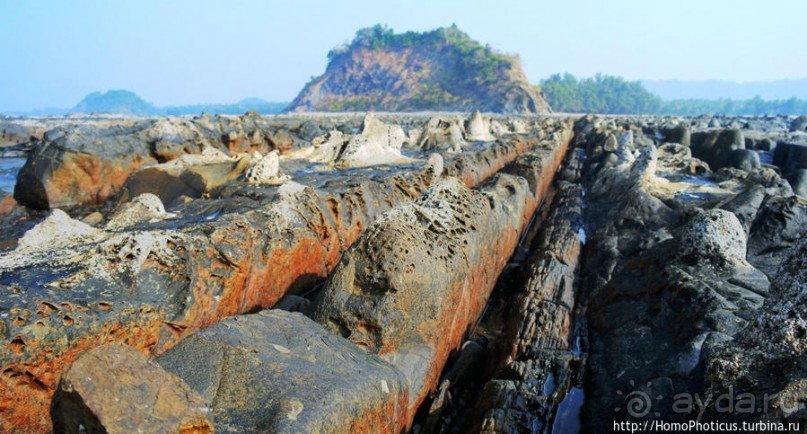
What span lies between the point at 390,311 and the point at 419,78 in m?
99.0

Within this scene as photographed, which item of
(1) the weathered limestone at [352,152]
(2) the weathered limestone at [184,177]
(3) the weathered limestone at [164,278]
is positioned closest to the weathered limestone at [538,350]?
(3) the weathered limestone at [164,278]

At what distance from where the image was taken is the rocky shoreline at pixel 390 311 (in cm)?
289

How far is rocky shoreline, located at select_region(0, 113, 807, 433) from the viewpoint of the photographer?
289 centimetres

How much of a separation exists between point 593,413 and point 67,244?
510cm

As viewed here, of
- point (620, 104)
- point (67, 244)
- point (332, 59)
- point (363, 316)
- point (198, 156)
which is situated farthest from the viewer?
point (332, 59)

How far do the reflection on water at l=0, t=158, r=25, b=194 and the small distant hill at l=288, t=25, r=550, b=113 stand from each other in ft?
201

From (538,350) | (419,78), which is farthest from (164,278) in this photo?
(419,78)

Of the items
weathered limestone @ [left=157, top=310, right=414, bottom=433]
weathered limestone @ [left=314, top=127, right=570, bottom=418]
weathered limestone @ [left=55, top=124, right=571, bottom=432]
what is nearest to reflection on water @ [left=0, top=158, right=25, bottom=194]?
weathered limestone @ [left=314, top=127, right=570, bottom=418]

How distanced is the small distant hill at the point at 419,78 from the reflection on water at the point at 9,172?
6131 centimetres

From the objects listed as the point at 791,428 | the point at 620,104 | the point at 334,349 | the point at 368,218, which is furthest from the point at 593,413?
the point at 620,104

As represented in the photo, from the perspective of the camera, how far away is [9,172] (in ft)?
48.0

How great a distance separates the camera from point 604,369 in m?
4.71

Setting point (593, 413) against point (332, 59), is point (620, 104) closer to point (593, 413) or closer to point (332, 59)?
point (332, 59)

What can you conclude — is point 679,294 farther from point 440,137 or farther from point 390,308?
point 440,137
